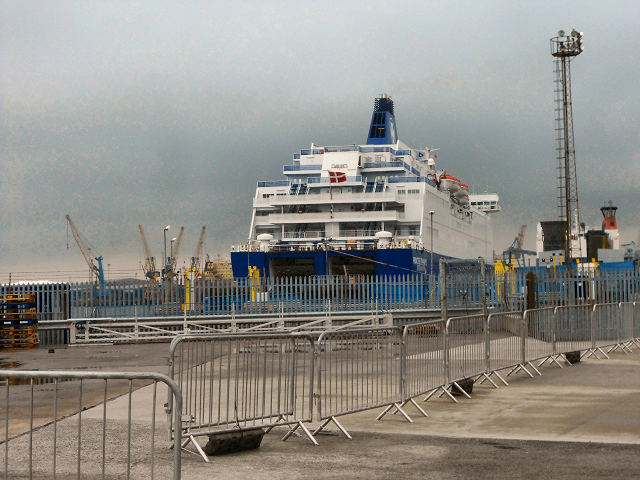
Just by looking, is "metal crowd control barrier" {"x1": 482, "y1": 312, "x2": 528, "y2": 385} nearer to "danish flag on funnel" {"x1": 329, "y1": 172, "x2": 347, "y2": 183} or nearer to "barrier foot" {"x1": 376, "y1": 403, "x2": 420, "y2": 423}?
"barrier foot" {"x1": 376, "y1": 403, "x2": 420, "y2": 423}

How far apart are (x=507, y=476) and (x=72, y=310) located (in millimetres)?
22385

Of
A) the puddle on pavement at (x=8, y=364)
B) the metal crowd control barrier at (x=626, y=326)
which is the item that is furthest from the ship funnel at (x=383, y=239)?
the puddle on pavement at (x=8, y=364)

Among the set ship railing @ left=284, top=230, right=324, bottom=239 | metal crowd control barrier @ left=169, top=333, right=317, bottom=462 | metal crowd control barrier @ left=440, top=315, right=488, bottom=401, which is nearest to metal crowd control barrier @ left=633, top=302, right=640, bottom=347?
metal crowd control barrier @ left=440, top=315, right=488, bottom=401

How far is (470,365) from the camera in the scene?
11.1 metres

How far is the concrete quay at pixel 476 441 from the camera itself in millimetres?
6352

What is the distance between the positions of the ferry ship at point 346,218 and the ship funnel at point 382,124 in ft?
14.9

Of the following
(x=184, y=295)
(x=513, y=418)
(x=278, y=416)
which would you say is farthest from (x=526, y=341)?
(x=184, y=295)

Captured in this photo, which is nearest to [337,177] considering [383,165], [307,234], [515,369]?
[307,234]

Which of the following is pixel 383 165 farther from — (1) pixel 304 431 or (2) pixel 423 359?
(1) pixel 304 431

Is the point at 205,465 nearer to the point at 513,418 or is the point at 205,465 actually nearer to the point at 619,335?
the point at 513,418

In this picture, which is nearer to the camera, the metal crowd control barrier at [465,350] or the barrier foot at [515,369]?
the metal crowd control barrier at [465,350]

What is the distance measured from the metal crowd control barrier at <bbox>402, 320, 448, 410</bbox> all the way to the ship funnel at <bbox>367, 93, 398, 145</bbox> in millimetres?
51158

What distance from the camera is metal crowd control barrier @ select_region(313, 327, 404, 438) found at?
8.60m

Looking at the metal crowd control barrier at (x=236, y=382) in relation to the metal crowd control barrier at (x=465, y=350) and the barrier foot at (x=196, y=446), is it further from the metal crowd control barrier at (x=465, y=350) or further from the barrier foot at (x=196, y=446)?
the metal crowd control barrier at (x=465, y=350)
